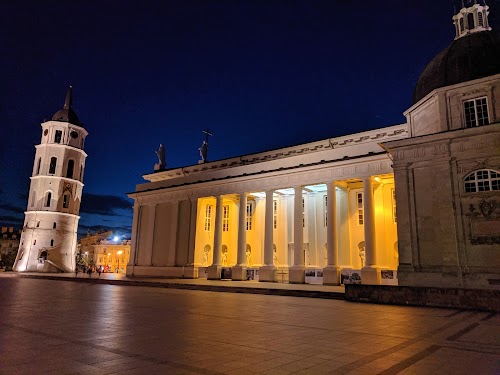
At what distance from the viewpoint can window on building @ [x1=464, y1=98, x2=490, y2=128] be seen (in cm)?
1995

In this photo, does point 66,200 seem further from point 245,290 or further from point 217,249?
point 245,290

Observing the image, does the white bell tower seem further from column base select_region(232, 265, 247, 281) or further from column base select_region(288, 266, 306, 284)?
column base select_region(288, 266, 306, 284)

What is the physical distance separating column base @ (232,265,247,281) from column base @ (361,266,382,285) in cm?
1099

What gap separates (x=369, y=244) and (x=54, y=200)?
5266 cm

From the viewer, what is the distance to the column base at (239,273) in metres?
32.3

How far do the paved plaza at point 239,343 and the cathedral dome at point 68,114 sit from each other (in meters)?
60.1

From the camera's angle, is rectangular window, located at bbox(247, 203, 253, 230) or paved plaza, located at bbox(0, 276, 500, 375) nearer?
paved plaza, located at bbox(0, 276, 500, 375)

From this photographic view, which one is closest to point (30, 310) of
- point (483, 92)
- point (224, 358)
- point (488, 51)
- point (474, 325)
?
point (224, 358)

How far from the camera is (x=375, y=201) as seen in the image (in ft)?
100

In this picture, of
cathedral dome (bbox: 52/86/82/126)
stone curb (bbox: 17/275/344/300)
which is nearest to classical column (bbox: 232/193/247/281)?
stone curb (bbox: 17/275/344/300)

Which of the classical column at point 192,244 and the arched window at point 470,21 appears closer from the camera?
the arched window at point 470,21

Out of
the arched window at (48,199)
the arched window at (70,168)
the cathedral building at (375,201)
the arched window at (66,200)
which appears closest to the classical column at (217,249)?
the cathedral building at (375,201)

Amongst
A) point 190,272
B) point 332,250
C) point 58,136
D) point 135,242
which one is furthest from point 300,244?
point 58,136

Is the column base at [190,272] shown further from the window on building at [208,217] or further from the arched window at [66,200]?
the arched window at [66,200]
